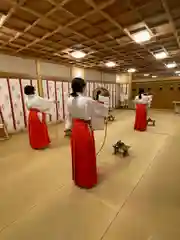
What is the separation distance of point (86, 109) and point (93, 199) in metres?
1.10

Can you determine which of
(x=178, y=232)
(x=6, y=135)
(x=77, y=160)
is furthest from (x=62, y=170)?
(x=6, y=135)

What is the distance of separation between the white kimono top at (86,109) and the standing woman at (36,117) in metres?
1.69

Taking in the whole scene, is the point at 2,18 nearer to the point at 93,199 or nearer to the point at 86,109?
the point at 86,109

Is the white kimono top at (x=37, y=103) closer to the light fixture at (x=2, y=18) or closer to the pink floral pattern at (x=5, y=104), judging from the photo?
the light fixture at (x=2, y=18)

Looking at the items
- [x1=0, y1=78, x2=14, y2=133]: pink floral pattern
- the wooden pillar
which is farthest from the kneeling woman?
the wooden pillar

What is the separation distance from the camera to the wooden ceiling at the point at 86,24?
2543 millimetres

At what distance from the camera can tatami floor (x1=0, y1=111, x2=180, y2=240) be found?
56.6 inches

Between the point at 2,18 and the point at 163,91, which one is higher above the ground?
the point at 2,18

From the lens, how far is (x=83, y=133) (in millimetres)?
2000

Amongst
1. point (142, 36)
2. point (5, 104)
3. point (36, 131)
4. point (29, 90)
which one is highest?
point (142, 36)

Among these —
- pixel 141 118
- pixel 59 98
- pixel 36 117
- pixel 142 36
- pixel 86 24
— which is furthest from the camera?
pixel 59 98

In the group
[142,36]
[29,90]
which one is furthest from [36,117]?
[142,36]

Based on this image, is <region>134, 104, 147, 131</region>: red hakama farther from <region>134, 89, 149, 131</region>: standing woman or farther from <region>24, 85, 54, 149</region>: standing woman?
<region>24, 85, 54, 149</region>: standing woman

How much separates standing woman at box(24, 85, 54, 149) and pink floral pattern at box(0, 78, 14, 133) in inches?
71.0
